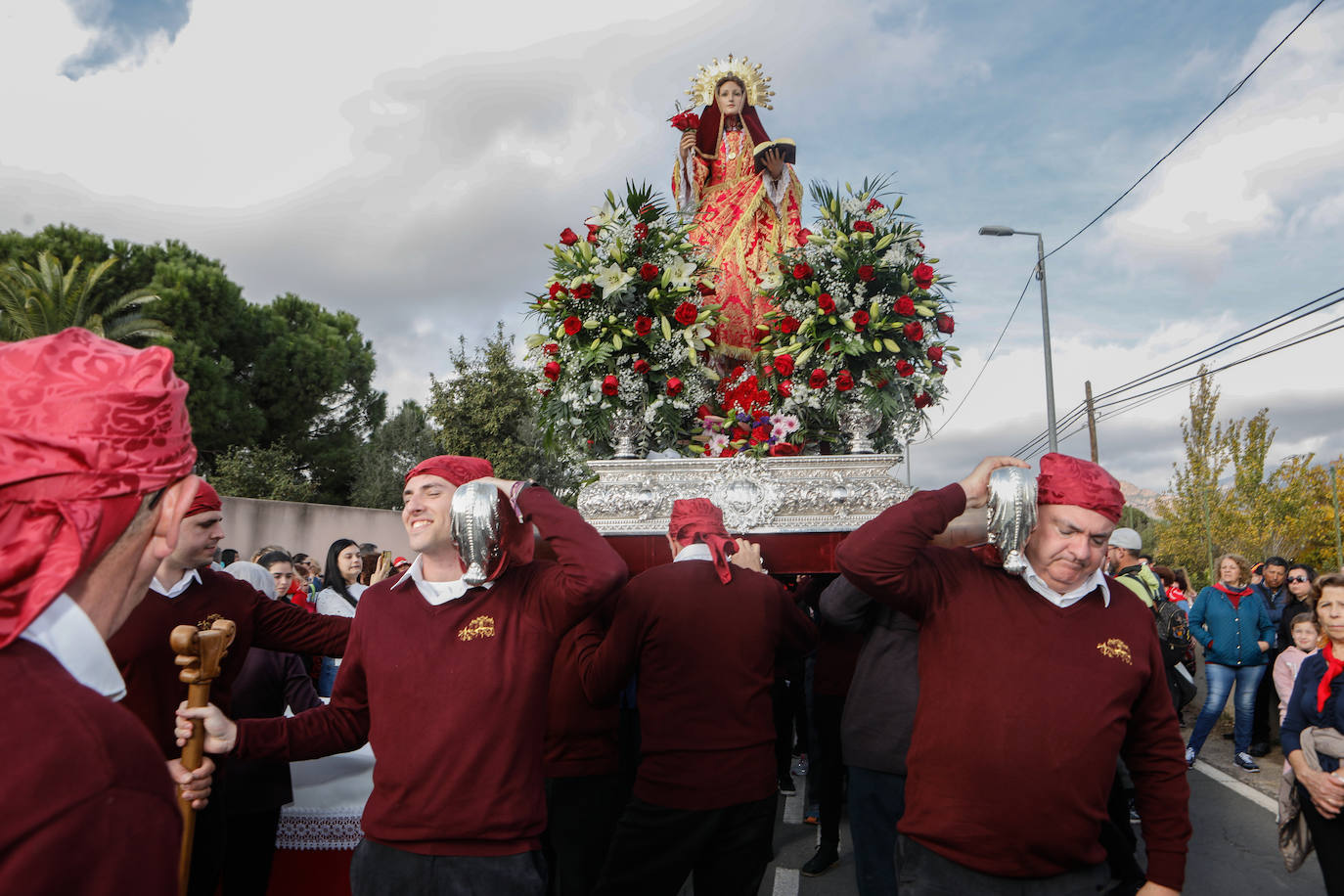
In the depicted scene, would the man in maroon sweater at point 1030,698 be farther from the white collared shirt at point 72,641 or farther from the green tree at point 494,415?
the green tree at point 494,415

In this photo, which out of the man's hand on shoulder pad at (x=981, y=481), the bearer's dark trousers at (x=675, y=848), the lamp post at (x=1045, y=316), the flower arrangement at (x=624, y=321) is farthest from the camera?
the lamp post at (x=1045, y=316)

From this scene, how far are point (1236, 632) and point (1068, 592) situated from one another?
627cm

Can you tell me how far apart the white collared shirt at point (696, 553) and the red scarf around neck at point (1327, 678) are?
2.67m

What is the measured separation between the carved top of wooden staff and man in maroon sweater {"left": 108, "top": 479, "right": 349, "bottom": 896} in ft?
2.35

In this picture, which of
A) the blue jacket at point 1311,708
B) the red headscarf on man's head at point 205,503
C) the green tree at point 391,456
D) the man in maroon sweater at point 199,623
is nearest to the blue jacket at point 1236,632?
the blue jacket at point 1311,708

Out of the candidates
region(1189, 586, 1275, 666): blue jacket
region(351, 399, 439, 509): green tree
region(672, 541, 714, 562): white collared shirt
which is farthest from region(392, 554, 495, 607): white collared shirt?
region(351, 399, 439, 509): green tree

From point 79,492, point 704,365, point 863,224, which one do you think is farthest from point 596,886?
point 863,224

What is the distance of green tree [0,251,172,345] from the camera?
62.8ft

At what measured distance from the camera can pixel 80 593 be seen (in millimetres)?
1140

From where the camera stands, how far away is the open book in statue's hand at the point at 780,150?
5891 mm

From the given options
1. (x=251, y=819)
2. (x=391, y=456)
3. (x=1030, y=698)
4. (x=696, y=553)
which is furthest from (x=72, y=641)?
(x=391, y=456)

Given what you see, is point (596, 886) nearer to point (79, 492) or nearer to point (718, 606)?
point (718, 606)

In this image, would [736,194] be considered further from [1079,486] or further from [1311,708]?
[1311,708]

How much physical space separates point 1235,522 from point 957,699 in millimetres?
24947
